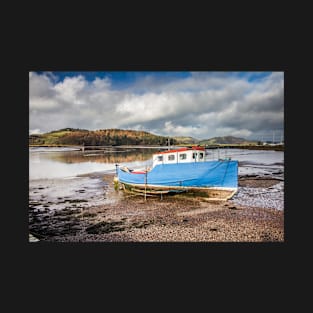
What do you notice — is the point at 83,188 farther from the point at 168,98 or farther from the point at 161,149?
the point at 168,98

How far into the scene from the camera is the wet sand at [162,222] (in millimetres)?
5504

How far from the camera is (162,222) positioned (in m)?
6.12

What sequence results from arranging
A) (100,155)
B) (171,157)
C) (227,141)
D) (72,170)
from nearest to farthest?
(227,141)
(171,157)
(100,155)
(72,170)

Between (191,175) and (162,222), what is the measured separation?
6.87 feet

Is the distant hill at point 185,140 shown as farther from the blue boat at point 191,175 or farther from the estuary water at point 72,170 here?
the estuary water at point 72,170

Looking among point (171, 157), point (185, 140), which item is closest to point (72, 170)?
point (171, 157)

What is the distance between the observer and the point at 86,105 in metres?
6.51

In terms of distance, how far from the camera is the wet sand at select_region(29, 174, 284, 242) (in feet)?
18.1

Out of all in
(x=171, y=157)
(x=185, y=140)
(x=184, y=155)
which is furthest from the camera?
(x=171, y=157)

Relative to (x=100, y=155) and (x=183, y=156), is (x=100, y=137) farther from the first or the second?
(x=183, y=156)

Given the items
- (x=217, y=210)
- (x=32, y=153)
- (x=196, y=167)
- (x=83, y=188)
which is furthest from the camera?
(x=83, y=188)

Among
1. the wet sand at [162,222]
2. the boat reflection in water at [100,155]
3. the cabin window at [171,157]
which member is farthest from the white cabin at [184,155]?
the wet sand at [162,222]

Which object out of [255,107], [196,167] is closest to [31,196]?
[196,167]

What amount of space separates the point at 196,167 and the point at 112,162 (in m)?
3.89
